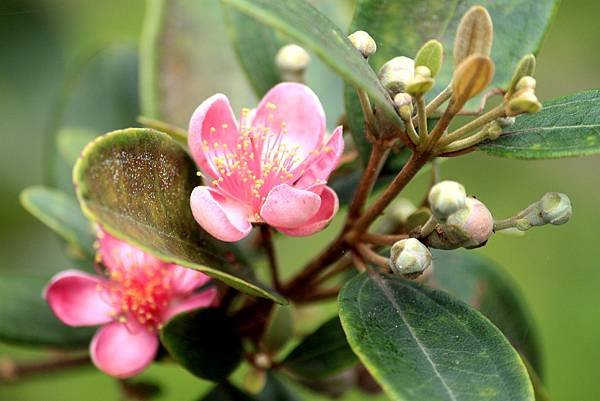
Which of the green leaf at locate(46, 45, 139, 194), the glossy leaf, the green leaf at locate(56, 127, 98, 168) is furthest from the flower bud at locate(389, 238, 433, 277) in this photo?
the green leaf at locate(46, 45, 139, 194)

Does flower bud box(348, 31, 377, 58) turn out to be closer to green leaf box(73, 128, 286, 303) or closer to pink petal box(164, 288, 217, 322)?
green leaf box(73, 128, 286, 303)

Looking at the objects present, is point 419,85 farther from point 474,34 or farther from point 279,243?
point 279,243

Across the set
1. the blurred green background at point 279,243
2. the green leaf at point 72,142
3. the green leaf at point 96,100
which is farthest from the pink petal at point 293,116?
the blurred green background at point 279,243

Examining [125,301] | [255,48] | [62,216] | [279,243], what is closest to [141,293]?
[125,301]

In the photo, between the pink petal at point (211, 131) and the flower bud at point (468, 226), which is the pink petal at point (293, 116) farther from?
the flower bud at point (468, 226)

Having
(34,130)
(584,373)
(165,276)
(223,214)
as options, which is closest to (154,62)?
(165,276)

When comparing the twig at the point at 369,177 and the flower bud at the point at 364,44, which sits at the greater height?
the flower bud at the point at 364,44

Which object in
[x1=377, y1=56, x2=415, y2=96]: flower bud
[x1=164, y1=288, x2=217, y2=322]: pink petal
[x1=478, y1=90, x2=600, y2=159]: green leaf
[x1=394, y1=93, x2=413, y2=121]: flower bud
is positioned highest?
[x1=377, y1=56, x2=415, y2=96]: flower bud
